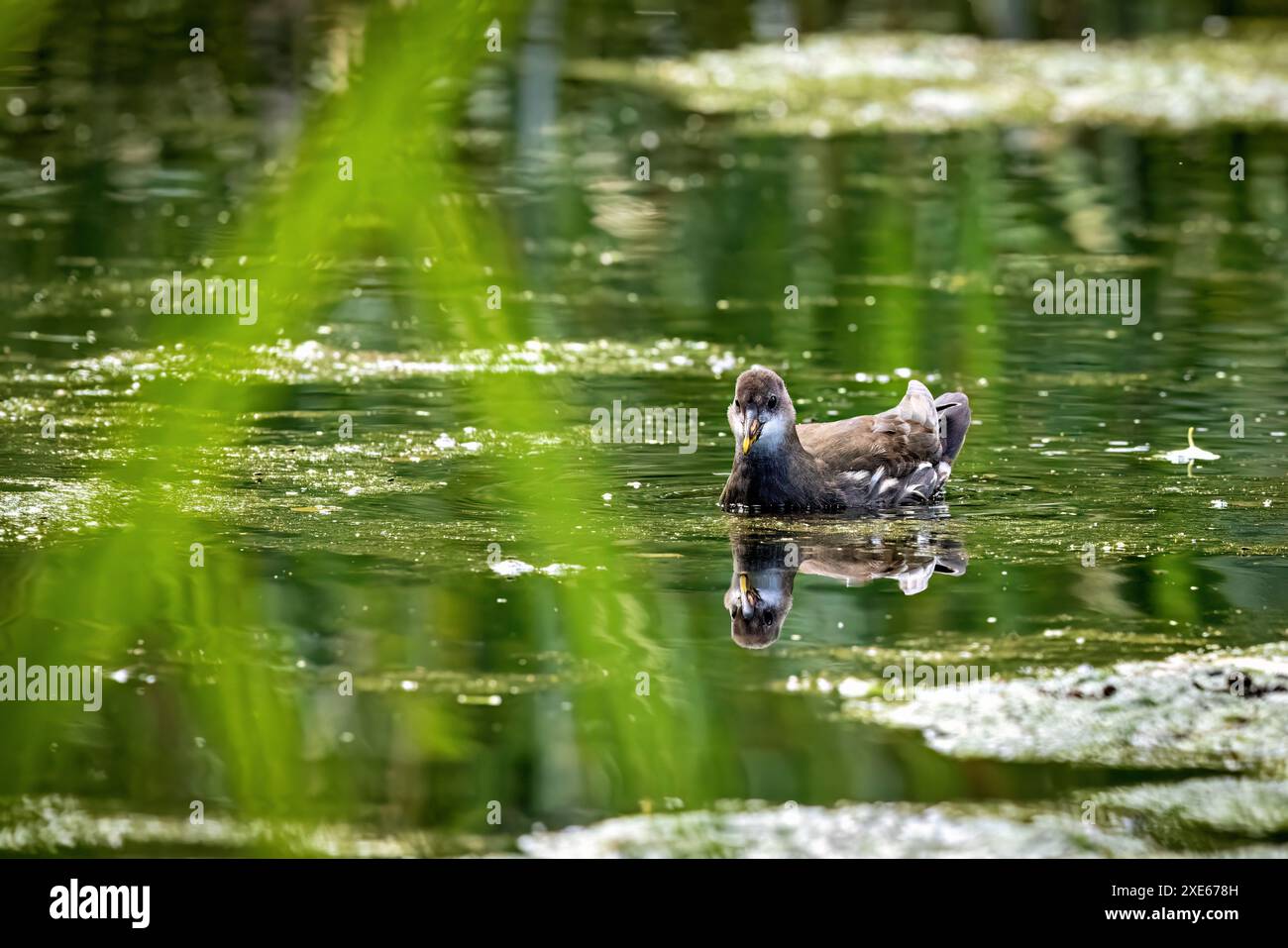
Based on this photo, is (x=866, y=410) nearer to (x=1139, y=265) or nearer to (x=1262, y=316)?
(x=1262, y=316)

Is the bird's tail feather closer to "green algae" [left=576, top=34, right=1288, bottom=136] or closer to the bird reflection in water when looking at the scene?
the bird reflection in water

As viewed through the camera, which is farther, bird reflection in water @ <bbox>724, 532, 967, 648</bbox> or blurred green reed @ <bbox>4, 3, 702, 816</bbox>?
bird reflection in water @ <bbox>724, 532, 967, 648</bbox>

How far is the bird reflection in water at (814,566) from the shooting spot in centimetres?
579

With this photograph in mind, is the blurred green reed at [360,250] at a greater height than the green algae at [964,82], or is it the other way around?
the green algae at [964,82]

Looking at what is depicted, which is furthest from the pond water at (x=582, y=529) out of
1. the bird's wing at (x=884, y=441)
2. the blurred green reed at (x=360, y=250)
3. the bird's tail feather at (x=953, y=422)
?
the bird's wing at (x=884, y=441)

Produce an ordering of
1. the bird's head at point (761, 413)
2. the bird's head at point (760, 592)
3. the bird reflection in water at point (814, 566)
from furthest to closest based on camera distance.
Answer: the bird's head at point (761, 413) → the bird reflection in water at point (814, 566) → the bird's head at point (760, 592)

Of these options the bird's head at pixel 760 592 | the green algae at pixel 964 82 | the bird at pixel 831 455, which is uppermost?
the green algae at pixel 964 82

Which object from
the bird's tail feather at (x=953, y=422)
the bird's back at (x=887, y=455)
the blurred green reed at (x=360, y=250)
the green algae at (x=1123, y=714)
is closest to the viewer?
the blurred green reed at (x=360, y=250)

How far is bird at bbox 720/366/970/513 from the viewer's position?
6.98 metres

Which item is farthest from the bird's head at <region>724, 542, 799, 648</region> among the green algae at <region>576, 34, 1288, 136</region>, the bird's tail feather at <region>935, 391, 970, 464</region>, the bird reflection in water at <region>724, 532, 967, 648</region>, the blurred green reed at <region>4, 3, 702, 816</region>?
the green algae at <region>576, 34, 1288, 136</region>

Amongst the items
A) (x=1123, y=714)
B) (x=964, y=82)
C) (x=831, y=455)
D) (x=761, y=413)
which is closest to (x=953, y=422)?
(x=831, y=455)

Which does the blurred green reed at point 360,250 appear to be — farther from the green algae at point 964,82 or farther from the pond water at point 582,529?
the green algae at point 964,82

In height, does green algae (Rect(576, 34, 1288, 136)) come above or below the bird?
above
